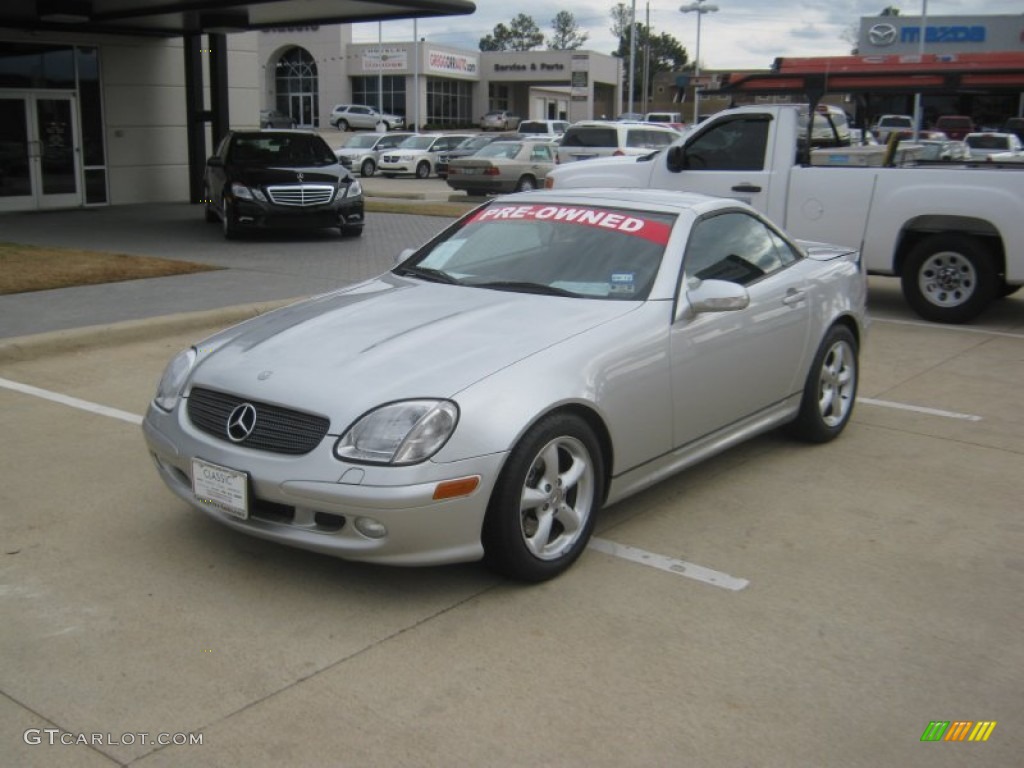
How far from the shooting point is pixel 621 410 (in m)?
4.49

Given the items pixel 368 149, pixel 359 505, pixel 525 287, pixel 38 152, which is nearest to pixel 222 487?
pixel 359 505

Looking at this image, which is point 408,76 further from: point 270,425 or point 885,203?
point 270,425

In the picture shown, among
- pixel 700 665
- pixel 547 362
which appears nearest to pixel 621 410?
pixel 547 362

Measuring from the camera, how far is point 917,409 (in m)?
7.25

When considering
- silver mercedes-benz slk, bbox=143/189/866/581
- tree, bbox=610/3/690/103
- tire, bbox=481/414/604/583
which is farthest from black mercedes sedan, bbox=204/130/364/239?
tree, bbox=610/3/690/103

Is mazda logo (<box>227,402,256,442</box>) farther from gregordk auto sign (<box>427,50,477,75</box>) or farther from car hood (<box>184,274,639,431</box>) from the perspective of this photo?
gregordk auto sign (<box>427,50,477,75</box>)

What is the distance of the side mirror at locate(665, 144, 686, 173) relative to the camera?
1152cm

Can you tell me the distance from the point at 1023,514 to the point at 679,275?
6.97 feet

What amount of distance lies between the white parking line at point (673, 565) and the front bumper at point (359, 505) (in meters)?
0.84

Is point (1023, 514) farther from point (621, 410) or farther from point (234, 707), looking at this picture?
point (234, 707)

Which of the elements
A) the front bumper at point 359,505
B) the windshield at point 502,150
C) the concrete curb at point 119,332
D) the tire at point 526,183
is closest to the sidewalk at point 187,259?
the concrete curb at point 119,332

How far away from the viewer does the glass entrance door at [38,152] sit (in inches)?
758

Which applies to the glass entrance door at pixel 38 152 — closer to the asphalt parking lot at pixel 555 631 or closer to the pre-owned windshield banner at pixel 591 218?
the asphalt parking lot at pixel 555 631

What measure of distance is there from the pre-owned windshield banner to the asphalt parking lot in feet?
4.40
